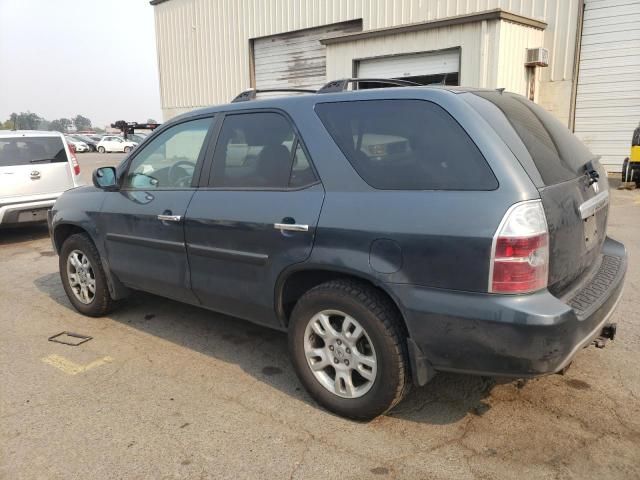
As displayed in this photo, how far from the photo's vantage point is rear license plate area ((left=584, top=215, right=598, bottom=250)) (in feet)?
9.56

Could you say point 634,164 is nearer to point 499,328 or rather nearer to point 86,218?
point 499,328

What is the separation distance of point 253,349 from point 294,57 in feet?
49.7

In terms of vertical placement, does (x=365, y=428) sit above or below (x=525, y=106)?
below

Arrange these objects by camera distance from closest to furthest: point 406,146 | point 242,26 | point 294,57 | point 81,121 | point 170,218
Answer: point 406,146 < point 170,218 < point 294,57 < point 242,26 < point 81,121

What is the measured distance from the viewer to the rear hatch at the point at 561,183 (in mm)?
2568

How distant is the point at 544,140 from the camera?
2.92 metres

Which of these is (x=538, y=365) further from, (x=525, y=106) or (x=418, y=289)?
(x=525, y=106)

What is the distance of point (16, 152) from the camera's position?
26.7 ft

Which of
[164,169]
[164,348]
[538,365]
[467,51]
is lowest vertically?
[164,348]

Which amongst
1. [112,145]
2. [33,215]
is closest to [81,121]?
[112,145]

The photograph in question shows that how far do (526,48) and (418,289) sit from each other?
1150 centimetres

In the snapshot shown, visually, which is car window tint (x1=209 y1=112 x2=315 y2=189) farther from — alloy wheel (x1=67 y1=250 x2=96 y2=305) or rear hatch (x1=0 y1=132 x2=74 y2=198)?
rear hatch (x1=0 y1=132 x2=74 y2=198)

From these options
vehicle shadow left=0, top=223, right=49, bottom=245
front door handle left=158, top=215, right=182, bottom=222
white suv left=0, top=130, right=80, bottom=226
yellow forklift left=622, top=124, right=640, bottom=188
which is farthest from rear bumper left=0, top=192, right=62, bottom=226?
yellow forklift left=622, top=124, right=640, bottom=188

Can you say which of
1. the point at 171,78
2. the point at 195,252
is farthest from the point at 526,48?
the point at 171,78
